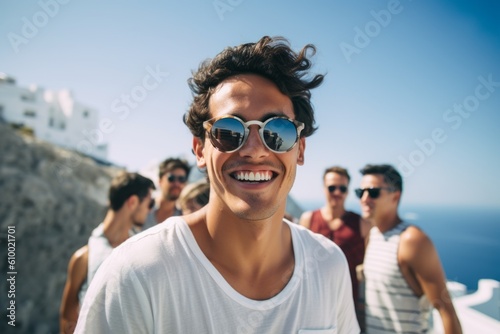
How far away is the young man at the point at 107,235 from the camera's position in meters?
3.22

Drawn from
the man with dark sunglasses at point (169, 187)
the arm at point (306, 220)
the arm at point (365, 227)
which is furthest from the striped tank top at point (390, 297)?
the man with dark sunglasses at point (169, 187)

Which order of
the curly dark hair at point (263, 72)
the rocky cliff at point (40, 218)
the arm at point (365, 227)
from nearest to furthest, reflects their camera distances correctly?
the curly dark hair at point (263, 72) → the arm at point (365, 227) → the rocky cliff at point (40, 218)

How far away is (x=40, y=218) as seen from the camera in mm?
22359

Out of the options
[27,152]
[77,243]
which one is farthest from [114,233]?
[27,152]

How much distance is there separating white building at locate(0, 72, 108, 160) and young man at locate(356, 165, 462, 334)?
143ft

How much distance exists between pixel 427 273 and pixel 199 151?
2.59 meters

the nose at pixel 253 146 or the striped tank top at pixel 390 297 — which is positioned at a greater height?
the nose at pixel 253 146

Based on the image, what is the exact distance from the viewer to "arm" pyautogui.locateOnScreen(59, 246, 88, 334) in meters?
3.19

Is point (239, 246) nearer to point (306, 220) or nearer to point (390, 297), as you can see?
point (390, 297)

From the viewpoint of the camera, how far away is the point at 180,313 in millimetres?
1386

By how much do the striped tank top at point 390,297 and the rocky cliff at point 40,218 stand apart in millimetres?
17906

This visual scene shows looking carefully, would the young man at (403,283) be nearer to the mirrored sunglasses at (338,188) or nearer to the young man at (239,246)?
the mirrored sunglasses at (338,188)

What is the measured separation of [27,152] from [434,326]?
30.2 metres

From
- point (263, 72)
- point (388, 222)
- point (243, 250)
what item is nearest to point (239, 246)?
point (243, 250)
